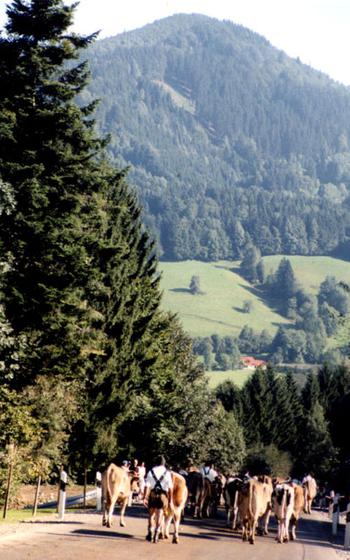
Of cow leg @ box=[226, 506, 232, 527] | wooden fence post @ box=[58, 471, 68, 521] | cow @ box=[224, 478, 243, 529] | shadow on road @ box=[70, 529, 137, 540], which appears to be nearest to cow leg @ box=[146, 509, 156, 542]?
shadow on road @ box=[70, 529, 137, 540]

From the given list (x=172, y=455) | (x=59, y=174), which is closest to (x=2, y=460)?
(x=59, y=174)

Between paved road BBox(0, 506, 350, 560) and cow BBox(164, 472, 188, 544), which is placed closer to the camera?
paved road BBox(0, 506, 350, 560)

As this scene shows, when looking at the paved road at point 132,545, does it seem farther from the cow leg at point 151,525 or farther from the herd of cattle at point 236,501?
the herd of cattle at point 236,501

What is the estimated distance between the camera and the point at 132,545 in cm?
2250

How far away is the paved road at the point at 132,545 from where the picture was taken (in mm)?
19844

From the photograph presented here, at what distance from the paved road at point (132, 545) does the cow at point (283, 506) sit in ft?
1.42

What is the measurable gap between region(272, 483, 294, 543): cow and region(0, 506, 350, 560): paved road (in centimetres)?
43

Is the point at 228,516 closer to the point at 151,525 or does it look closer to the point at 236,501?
the point at 236,501

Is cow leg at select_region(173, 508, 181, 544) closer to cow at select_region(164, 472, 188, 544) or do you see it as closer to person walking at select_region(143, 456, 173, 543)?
cow at select_region(164, 472, 188, 544)

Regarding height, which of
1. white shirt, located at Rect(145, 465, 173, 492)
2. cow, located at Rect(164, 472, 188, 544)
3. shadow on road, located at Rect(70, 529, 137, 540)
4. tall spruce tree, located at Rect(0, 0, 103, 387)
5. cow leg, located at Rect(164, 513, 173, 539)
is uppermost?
tall spruce tree, located at Rect(0, 0, 103, 387)

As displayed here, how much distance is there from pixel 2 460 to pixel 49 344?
748 cm

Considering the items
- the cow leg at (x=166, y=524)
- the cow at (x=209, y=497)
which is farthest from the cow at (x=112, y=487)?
the cow at (x=209, y=497)

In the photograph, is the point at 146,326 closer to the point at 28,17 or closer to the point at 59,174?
the point at 59,174

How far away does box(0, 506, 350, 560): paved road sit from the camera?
19.8m
